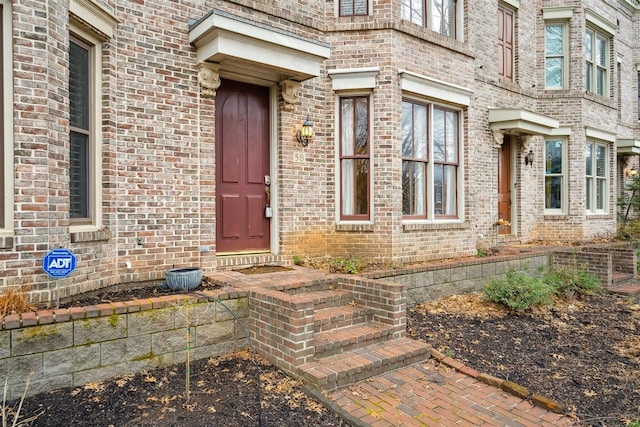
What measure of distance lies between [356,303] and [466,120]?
190 inches

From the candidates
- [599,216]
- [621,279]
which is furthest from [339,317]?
[599,216]

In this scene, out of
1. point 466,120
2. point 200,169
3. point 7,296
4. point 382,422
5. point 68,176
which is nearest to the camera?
point 382,422

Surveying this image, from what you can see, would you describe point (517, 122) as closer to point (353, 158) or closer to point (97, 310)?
point (353, 158)

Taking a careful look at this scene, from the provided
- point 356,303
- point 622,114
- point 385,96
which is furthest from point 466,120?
point 622,114

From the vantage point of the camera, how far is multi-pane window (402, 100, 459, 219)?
24.8 ft

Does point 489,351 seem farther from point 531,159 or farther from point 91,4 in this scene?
point 531,159

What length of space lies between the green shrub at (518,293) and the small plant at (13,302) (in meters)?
6.08

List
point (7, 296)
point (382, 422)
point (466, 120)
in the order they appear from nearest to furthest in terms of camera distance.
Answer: point (382, 422) < point (7, 296) < point (466, 120)

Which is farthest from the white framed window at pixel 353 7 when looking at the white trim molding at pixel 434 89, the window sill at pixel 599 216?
the window sill at pixel 599 216

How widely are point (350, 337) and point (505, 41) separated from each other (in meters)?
9.16

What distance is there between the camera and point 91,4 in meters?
4.55

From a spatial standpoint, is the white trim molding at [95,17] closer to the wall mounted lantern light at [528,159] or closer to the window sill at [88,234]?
the window sill at [88,234]

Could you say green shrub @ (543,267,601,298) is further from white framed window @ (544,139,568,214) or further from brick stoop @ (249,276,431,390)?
brick stoop @ (249,276,431,390)

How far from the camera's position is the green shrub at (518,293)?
6.45 m
